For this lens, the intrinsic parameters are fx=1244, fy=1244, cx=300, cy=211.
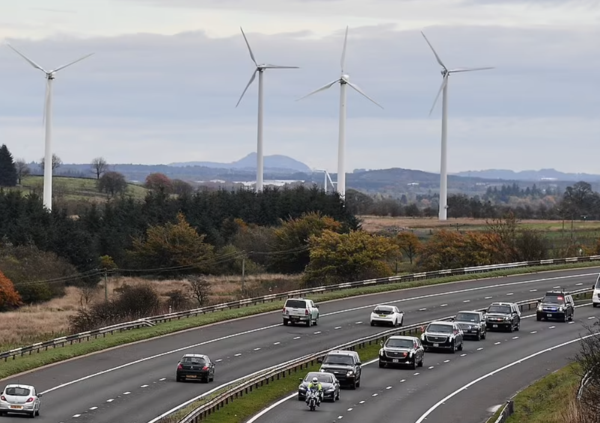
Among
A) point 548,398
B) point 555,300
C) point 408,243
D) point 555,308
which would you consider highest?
point 408,243

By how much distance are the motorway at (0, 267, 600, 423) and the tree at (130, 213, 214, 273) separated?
4508cm

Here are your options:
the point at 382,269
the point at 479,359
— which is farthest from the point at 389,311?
the point at 382,269

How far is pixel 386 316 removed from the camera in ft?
254

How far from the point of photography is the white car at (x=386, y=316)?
3051 inches

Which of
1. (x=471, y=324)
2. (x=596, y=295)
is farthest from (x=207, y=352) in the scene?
(x=596, y=295)

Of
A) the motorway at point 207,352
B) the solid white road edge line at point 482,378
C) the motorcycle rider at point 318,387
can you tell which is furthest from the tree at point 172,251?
the motorcycle rider at point 318,387

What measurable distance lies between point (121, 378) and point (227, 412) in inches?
385

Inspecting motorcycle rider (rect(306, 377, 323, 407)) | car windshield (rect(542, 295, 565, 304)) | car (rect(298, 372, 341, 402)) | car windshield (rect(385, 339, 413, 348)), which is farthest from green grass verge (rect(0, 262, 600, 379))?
car windshield (rect(542, 295, 565, 304))

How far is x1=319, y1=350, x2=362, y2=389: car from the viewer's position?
5572 cm

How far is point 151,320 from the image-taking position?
7781 centimetres

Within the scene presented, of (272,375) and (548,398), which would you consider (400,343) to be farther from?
(548,398)

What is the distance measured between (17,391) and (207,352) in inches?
821

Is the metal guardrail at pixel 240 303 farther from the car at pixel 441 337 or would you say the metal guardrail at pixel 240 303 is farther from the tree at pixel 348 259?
the car at pixel 441 337

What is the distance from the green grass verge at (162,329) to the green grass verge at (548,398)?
23289mm
